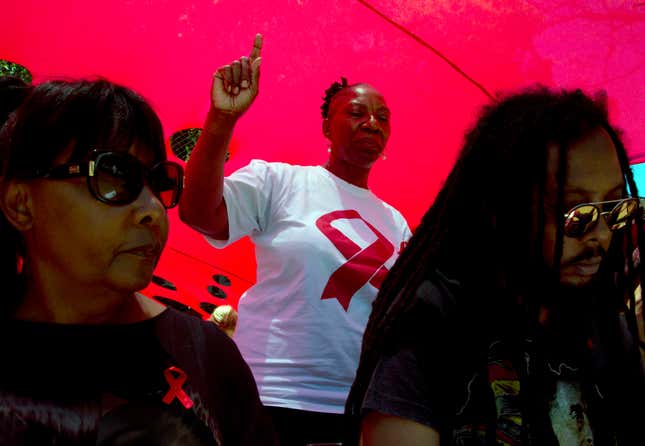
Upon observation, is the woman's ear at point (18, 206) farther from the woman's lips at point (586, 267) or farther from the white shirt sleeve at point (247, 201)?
the woman's lips at point (586, 267)

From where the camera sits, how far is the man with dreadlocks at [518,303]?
1.29 m

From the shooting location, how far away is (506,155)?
4.85 feet

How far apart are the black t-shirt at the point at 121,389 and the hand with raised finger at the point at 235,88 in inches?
30.4

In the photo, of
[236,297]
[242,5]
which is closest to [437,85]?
[242,5]

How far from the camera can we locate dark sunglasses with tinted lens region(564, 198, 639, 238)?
4.58ft

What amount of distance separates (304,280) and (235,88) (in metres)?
0.66

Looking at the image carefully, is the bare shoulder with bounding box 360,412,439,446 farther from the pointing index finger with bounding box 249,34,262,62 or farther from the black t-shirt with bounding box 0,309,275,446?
the pointing index finger with bounding box 249,34,262,62

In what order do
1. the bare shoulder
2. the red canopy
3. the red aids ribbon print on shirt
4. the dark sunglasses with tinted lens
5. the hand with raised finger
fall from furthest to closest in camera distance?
the red canopy < the red aids ribbon print on shirt < the hand with raised finger < the dark sunglasses with tinted lens < the bare shoulder

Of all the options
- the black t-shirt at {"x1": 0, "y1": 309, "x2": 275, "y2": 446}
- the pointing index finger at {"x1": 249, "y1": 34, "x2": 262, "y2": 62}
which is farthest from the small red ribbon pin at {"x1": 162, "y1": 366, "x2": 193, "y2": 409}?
the pointing index finger at {"x1": 249, "y1": 34, "x2": 262, "y2": 62}

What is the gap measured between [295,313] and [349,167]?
83 centimetres

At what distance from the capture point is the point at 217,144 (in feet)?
6.43

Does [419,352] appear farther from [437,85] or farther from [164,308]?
[437,85]

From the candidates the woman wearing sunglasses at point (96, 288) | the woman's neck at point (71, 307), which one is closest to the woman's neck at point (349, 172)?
the woman wearing sunglasses at point (96, 288)

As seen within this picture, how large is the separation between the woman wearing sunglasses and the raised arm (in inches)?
20.5
